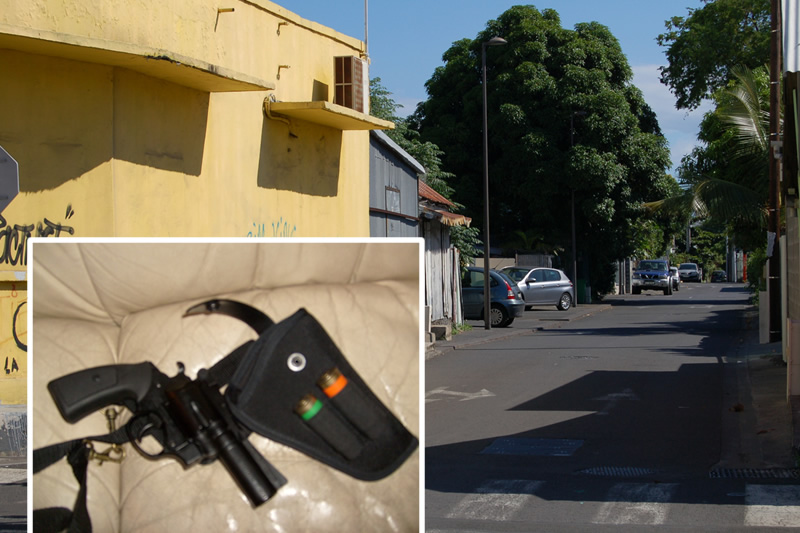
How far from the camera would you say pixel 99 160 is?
9492mm

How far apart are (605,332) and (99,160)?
15.9m

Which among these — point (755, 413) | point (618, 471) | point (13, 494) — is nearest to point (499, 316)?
point (755, 413)

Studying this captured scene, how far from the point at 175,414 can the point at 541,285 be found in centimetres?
2926

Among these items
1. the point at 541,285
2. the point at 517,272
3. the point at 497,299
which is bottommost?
the point at 497,299

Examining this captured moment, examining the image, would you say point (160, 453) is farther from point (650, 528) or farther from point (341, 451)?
point (650, 528)

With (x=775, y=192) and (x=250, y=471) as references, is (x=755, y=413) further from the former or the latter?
(x=250, y=471)

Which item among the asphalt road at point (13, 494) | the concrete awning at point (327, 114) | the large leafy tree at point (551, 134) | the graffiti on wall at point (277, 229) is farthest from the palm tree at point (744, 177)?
the asphalt road at point (13, 494)

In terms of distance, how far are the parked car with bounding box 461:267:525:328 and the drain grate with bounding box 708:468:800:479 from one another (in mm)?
16478

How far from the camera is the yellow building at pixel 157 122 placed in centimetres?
910

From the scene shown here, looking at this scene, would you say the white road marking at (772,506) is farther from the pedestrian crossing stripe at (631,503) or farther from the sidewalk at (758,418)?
the sidewalk at (758,418)

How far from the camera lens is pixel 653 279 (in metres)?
47.2

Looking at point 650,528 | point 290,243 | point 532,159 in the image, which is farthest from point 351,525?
point 532,159

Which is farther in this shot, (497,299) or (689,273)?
(689,273)

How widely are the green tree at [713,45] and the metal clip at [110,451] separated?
37143mm
